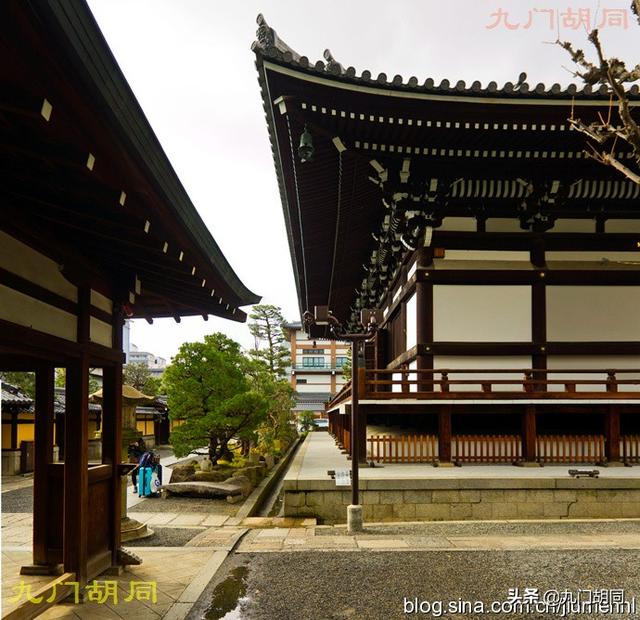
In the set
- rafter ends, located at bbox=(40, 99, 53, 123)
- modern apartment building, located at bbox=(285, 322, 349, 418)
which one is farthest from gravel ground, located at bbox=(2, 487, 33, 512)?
modern apartment building, located at bbox=(285, 322, 349, 418)

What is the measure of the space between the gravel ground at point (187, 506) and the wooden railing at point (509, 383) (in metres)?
4.35

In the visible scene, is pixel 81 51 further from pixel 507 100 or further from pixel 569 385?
pixel 569 385

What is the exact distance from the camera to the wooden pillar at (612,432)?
1289cm

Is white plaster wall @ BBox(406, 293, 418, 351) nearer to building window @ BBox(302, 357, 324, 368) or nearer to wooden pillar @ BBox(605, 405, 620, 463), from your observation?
wooden pillar @ BBox(605, 405, 620, 463)

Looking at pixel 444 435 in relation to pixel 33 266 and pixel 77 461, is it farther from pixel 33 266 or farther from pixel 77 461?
pixel 33 266

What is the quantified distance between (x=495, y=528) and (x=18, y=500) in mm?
11962

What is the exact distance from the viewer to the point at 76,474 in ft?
20.8

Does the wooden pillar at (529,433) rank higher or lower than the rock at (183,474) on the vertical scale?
higher

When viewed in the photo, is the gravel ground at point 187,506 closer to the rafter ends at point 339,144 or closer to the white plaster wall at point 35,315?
the rafter ends at point 339,144

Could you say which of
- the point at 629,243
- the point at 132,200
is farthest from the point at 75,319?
the point at 629,243

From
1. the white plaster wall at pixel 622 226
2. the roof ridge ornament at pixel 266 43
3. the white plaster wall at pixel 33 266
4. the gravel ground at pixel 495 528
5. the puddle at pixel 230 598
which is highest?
the roof ridge ornament at pixel 266 43

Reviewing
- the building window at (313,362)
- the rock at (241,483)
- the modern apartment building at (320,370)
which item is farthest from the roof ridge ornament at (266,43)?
the building window at (313,362)

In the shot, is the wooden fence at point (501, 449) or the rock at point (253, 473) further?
the rock at point (253, 473)

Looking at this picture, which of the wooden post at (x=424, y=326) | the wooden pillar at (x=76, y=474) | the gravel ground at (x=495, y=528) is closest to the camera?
the wooden pillar at (x=76, y=474)
